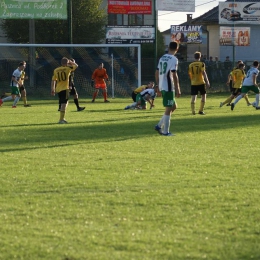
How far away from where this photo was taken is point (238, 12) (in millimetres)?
49594

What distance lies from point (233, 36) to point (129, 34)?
24.2ft

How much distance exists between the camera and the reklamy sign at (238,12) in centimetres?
4847

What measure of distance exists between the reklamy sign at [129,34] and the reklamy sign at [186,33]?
1617 centimetres

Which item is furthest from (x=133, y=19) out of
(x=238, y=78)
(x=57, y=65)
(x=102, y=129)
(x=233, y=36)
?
(x=102, y=129)

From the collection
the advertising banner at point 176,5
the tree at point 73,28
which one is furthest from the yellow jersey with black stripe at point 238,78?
the tree at point 73,28

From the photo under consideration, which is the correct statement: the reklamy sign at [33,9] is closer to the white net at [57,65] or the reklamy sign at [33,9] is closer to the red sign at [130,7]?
the white net at [57,65]

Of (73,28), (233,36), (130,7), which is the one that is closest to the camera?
(130,7)

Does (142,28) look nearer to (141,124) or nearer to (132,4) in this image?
(132,4)

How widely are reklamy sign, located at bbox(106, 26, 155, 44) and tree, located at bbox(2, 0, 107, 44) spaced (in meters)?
7.31

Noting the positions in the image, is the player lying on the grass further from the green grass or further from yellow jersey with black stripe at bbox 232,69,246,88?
the green grass

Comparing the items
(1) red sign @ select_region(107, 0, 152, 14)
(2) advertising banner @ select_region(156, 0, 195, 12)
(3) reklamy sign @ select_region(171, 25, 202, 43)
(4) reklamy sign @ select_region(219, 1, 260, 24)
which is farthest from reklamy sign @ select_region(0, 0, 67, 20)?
(3) reklamy sign @ select_region(171, 25, 202, 43)

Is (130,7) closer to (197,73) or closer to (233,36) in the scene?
(233,36)

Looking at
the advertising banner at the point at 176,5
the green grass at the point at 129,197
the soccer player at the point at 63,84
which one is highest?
the advertising banner at the point at 176,5

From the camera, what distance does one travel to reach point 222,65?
4784 centimetres
